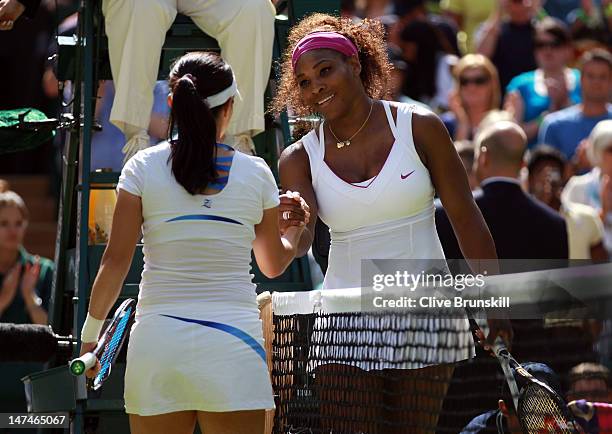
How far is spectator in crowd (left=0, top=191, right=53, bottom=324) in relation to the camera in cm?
868

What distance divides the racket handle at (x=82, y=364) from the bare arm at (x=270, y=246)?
623 mm

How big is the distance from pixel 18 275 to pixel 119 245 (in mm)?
4863

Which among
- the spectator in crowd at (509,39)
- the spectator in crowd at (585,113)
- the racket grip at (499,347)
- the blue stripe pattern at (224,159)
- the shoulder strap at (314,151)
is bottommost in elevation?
the racket grip at (499,347)

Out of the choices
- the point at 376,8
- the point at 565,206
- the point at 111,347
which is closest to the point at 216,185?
the point at 111,347

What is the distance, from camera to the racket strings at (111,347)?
4.41 m

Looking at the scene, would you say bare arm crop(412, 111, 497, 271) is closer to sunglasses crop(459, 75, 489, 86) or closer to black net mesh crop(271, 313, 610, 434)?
black net mesh crop(271, 313, 610, 434)

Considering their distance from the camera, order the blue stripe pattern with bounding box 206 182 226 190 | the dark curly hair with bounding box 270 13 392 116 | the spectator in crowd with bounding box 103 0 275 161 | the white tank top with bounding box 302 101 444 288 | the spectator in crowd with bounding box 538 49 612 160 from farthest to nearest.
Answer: the spectator in crowd with bounding box 538 49 612 160
the spectator in crowd with bounding box 103 0 275 161
the dark curly hair with bounding box 270 13 392 116
the white tank top with bounding box 302 101 444 288
the blue stripe pattern with bounding box 206 182 226 190

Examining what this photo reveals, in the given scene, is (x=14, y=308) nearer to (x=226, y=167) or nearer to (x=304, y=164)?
(x=304, y=164)

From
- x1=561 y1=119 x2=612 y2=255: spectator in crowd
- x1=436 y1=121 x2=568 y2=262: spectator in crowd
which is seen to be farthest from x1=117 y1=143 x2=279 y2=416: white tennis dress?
x1=561 y1=119 x2=612 y2=255: spectator in crowd

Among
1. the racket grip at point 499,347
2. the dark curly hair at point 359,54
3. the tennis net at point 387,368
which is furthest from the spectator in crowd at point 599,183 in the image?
the racket grip at point 499,347

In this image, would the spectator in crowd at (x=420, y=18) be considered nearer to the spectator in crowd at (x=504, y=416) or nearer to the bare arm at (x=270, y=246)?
the bare arm at (x=270, y=246)

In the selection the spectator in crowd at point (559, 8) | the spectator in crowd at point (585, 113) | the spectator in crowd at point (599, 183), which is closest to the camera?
the spectator in crowd at point (599, 183)

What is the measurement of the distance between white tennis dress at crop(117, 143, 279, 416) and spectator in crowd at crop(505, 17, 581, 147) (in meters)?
7.79

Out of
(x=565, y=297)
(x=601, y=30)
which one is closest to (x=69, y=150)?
(x=565, y=297)
